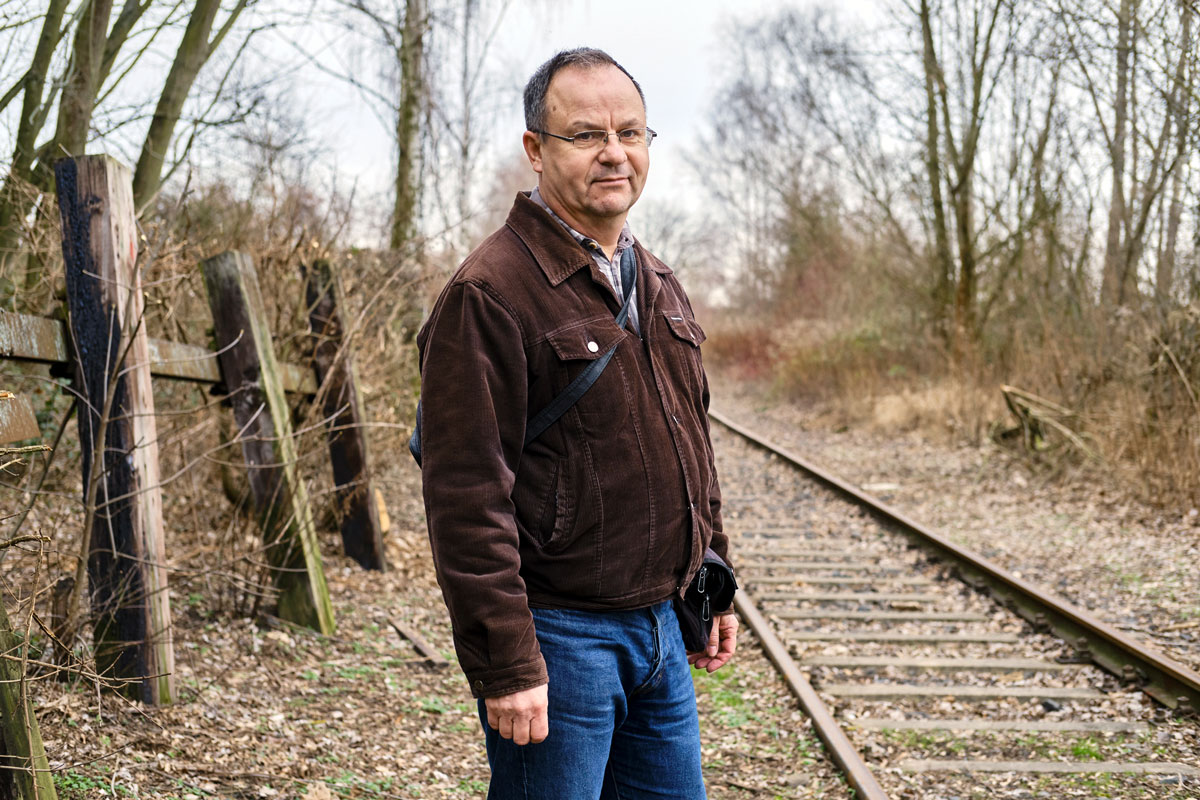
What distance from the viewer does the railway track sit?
4.08 meters

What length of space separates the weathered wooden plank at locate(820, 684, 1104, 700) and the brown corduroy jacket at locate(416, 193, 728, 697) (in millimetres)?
3215

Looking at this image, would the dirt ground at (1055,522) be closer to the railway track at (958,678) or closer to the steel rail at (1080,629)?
the steel rail at (1080,629)

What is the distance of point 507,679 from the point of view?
1.88 metres

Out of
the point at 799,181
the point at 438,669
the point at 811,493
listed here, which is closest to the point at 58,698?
the point at 438,669

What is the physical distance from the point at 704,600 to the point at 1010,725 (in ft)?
9.91

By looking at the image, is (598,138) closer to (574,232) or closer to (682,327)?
(574,232)

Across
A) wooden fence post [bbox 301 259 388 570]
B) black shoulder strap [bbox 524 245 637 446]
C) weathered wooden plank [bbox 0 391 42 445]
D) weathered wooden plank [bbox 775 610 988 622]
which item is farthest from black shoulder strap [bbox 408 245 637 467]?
weathered wooden plank [bbox 775 610 988 622]

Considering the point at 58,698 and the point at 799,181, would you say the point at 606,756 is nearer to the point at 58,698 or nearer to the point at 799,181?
the point at 58,698

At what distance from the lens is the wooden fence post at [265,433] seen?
5105mm

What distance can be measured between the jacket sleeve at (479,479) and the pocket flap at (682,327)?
47 centimetres

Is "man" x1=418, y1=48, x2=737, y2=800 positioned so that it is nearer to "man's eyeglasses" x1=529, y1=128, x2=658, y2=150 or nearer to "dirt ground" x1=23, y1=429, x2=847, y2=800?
"man's eyeglasses" x1=529, y1=128, x2=658, y2=150

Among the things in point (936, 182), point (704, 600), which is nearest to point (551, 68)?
point (704, 600)

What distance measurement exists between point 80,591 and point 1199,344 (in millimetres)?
8827

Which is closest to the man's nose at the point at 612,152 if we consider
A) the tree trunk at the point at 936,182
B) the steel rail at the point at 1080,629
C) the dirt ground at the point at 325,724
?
the dirt ground at the point at 325,724
